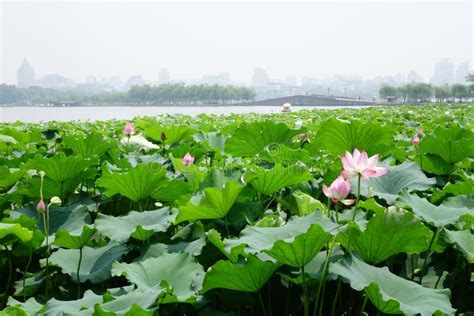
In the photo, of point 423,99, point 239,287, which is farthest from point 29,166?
point 423,99

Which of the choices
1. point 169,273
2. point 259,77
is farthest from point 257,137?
point 259,77

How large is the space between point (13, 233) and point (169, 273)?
35 cm

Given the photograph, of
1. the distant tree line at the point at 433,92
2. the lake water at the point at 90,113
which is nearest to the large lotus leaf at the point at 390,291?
the lake water at the point at 90,113

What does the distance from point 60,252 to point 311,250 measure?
1.92 ft

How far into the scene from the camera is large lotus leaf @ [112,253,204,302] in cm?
80

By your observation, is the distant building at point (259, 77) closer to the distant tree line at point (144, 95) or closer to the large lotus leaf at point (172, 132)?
the distant tree line at point (144, 95)

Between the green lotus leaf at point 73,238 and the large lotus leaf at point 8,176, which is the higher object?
the large lotus leaf at point 8,176

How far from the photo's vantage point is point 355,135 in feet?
5.01

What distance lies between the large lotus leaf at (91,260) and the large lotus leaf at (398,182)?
0.61 metres

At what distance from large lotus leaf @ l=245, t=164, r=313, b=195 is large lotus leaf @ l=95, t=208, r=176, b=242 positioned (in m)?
0.22

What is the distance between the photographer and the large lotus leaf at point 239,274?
72 cm

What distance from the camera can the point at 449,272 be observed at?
982 millimetres

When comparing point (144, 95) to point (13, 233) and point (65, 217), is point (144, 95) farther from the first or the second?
point (13, 233)

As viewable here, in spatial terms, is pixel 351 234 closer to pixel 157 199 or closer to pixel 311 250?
pixel 311 250
